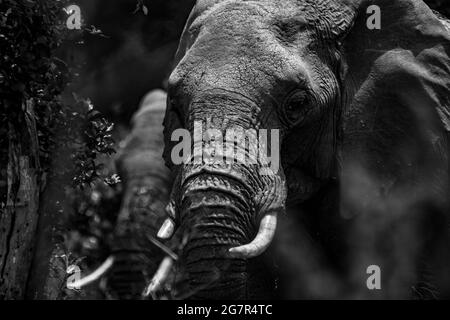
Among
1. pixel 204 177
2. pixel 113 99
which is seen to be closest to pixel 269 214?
pixel 204 177

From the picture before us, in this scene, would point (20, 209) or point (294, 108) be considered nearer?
point (20, 209)

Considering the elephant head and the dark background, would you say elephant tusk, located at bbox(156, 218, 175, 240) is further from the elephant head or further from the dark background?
the dark background

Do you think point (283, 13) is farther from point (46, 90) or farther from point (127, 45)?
point (127, 45)

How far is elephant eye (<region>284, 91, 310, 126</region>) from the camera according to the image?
6.12m

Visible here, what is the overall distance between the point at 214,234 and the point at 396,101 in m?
1.36

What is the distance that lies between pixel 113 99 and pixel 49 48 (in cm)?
385

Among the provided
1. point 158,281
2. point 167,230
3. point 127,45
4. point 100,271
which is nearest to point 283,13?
point 167,230

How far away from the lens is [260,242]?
5633mm

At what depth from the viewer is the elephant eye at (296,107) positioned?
20.1 feet

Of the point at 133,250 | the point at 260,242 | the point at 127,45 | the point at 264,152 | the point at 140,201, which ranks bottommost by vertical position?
the point at 260,242
